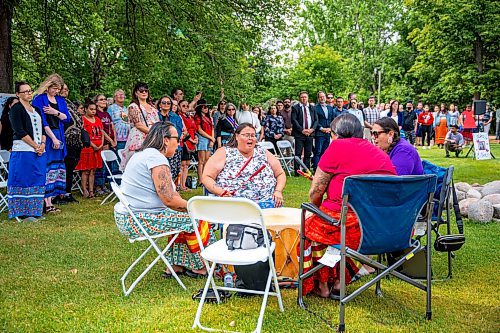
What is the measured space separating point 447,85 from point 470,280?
2785 cm

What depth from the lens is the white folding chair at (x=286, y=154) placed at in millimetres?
12633

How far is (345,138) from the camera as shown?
13.5 ft

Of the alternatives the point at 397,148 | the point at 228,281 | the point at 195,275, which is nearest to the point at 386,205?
the point at 397,148

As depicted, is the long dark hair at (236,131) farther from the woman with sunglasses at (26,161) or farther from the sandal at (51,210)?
the sandal at (51,210)

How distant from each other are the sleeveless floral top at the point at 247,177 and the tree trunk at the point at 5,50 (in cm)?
620

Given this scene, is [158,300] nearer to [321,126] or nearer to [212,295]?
[212,295]

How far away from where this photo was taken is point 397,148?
4.85 m

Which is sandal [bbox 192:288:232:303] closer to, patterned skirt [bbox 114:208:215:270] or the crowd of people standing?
patterned skirt [bbox 114:208:215:270]

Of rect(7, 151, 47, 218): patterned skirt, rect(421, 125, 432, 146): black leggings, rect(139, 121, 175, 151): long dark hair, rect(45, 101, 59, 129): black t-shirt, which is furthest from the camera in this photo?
rect(421, 125, 432, 146): black leggings

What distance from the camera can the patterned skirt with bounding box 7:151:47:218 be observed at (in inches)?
281

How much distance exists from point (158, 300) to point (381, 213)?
6.09 feet

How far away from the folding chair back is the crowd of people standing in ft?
4.14

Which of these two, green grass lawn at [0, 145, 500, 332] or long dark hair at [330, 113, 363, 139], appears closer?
green grass lawn at [0, 145, 500, 332]

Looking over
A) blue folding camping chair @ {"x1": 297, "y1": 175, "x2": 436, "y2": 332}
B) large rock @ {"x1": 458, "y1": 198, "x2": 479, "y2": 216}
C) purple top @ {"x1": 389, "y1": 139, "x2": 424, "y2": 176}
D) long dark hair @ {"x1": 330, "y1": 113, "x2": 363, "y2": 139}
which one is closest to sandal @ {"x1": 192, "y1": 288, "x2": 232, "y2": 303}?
blue folding camping chair @ {"x1": 297, "y1": 175, "x2": 436, "y2": 332}
